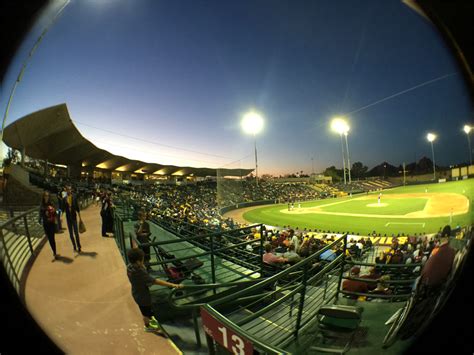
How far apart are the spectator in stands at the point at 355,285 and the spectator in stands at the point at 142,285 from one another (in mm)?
947

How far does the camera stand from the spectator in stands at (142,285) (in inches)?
47.2

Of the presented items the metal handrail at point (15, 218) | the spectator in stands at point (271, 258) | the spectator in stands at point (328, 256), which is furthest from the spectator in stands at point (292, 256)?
the metal handrail at point (15, 218)

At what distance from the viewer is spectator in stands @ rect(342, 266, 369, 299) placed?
90cm

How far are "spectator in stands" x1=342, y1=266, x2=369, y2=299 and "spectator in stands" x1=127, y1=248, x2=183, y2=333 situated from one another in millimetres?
947

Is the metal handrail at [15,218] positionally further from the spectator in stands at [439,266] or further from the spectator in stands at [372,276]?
the spectator in stands at [439,266]

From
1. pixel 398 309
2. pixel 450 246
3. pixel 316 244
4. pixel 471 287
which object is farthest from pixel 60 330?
pixel 471 287

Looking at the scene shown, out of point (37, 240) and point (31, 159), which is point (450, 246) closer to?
point (31, 159)

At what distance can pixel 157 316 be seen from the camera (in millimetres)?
1244

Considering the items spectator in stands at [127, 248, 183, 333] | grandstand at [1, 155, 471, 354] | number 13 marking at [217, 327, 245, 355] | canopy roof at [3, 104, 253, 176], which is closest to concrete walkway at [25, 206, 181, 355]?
spectator in stands at [127, 248, 183, 333]

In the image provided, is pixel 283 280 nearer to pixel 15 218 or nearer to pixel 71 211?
pixel 15 218

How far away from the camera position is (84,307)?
121 cm

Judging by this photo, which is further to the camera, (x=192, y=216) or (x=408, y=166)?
(x=192, y=216)

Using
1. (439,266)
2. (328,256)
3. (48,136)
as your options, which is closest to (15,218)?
(48,136)

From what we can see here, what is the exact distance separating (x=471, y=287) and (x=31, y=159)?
2.39m
